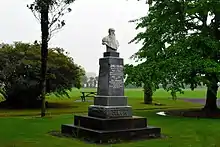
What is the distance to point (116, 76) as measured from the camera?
44.2 feet

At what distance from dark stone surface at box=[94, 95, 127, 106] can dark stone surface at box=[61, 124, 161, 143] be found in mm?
1178

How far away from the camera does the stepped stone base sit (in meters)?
11.9

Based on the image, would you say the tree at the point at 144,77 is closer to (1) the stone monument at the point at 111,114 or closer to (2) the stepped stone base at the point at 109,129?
(1) the stone monument at the point at 111,114

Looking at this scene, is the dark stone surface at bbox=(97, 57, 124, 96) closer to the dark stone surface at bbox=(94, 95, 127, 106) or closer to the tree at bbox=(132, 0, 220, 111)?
the dark stone surface at bbox=(94, 95, 127, 106)

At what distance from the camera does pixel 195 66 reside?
1931cm

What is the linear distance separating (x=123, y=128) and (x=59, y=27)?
9325mm

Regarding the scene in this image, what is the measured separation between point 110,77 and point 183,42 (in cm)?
897

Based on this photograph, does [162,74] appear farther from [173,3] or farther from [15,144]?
[15,144]

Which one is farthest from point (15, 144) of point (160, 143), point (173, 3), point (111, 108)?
point (173, 3)

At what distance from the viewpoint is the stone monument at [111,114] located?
1228 centimetres

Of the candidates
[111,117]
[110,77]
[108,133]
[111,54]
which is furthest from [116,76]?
[108,133]

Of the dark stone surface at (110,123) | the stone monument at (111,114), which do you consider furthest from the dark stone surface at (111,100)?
the dark stone surface at (110,123)

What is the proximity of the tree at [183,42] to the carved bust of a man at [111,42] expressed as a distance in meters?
6.24

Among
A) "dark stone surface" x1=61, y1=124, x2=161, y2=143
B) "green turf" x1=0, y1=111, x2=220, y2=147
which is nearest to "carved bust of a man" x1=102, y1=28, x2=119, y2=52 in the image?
"dark stone surface" x1=61, y1=124, x2=161, y2=143
